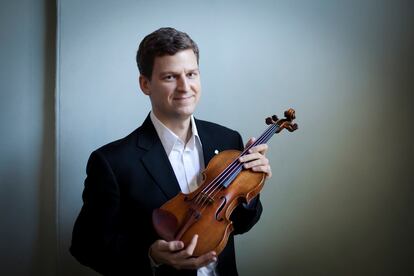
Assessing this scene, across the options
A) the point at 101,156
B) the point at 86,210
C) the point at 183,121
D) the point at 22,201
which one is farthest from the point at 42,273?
the point at 183,121

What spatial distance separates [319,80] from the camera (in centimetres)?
179

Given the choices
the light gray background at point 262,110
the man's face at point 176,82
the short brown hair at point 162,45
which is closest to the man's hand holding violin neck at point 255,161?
the man's face at point 176,82

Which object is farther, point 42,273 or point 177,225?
point 42,273

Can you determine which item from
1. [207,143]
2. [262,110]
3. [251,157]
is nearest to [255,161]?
[251,157]

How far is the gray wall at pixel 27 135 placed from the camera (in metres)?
1.64

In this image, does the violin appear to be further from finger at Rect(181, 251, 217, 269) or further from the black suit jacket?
the black suit jacket

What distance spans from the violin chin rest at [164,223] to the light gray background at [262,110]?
731 mm

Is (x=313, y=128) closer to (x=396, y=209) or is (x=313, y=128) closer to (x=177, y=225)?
(x=396, y=209)

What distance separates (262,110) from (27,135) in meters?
0.96

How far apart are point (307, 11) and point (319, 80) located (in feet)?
0.96

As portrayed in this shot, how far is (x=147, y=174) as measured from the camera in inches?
49.4

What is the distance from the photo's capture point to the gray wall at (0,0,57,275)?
164 centimetres

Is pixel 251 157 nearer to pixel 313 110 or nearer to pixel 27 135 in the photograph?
pixel 313 110

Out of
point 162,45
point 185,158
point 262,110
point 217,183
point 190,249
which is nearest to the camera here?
point 190,249
